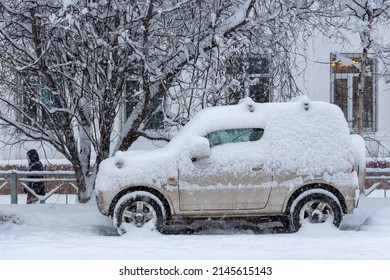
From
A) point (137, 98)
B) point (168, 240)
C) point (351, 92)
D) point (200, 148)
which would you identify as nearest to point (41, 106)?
point (137, 98)

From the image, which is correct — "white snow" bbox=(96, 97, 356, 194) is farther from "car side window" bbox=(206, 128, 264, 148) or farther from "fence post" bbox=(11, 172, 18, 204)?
"fence post" bbox=(11, 172, 18, 204)

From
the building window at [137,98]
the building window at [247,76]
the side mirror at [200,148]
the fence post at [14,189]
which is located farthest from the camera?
the fence post at [14,189]

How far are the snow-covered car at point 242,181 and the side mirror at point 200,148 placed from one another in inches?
0.7

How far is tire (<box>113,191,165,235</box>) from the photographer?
Result: 422 inches

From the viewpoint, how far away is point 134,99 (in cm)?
1366

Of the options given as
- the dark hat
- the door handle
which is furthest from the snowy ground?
the dark hat

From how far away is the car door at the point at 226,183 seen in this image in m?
10.7

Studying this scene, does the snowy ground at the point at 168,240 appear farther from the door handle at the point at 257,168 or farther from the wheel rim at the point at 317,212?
the door handle at the point at 257,168

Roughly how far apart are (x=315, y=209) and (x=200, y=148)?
77.5 inches

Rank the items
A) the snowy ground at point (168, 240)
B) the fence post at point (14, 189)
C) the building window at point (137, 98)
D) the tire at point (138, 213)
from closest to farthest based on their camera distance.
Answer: the snowy ground at point (168, 240) → the tire at point (138, 213) → the building window at point (137, 98) → the fence post at point (14, 189)

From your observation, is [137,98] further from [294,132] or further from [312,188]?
[312,188]

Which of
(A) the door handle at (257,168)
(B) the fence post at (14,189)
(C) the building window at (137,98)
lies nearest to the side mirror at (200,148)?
(A) the door handle at (257,168)

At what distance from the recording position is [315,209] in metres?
10.8

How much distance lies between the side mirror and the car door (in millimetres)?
173
